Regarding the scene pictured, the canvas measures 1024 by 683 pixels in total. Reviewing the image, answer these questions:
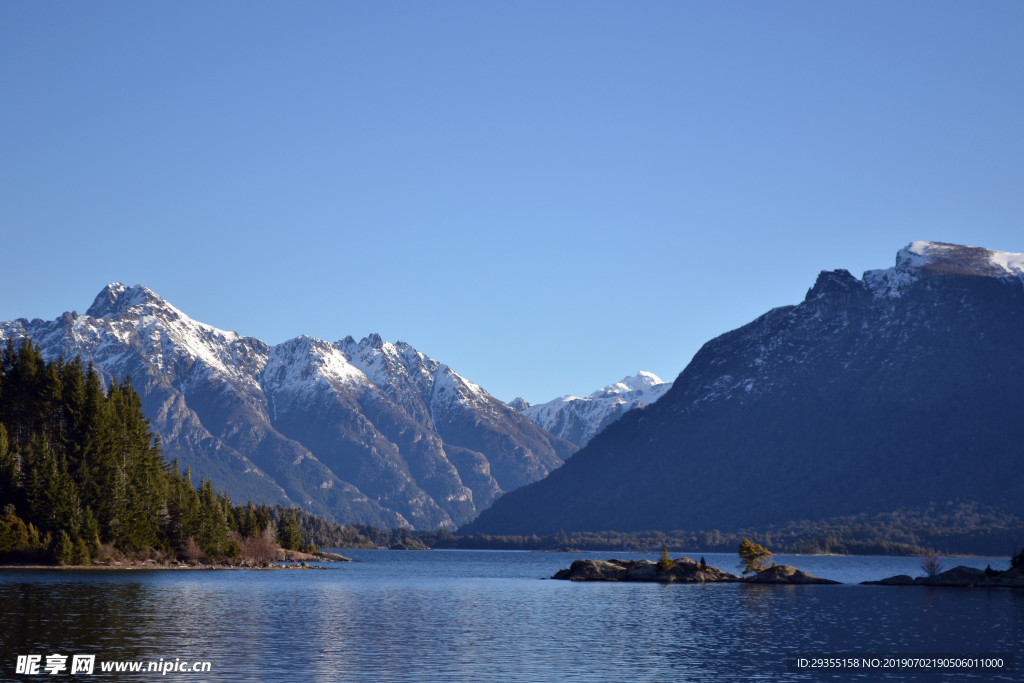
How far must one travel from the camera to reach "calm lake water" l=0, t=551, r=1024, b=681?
71812mm

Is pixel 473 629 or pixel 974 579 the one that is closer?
pixel 473 629

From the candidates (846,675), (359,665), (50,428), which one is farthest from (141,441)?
(846,675)

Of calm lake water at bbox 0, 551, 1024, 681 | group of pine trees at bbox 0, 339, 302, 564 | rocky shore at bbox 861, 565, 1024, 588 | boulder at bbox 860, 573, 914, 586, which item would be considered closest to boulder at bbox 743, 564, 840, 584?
boulder at bbox 860, 573, 914, 586

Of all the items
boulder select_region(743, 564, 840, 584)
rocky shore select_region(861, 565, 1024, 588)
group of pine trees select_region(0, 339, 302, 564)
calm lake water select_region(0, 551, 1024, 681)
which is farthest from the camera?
boulder select_region(743, 564, 840, 584)

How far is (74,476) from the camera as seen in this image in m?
177

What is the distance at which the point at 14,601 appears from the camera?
10181cm

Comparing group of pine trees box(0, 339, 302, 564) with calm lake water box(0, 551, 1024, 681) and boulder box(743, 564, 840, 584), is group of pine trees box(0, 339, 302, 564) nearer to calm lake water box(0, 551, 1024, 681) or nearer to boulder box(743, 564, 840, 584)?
calm lake water box(0, 551, 1024, 681)

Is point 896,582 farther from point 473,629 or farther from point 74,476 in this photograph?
point 74,476

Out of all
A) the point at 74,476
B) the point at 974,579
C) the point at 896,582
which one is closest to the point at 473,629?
the point at 74,476

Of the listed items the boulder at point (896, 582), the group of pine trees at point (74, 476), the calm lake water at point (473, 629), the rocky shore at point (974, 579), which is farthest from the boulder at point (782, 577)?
the group of pine trees at point (74, 476)

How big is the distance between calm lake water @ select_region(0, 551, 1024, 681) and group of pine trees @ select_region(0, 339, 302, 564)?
14.2m

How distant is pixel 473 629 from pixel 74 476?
103 m

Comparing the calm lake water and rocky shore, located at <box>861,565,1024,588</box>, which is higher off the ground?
rocky shore, located at <box>861,565,1024,588</box>

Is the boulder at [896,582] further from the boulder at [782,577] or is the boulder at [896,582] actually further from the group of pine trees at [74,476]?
the group of pine trees at [74,476]
